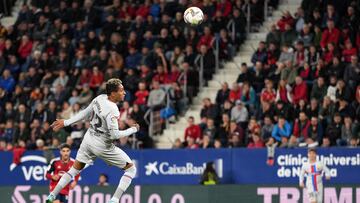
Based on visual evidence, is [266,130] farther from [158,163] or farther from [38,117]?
[38,117]

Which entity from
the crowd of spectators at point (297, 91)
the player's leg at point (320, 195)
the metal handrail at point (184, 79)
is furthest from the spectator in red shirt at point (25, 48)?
the player's leg at point (320, 195)

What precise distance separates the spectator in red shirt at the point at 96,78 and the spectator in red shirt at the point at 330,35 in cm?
698

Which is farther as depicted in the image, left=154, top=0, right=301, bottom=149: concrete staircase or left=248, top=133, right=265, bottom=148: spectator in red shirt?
left=154, top=0, right=301, bottom=149: concrete staircase

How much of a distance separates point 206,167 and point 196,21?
4.22 metres

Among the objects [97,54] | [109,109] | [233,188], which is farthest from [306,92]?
[109,109]

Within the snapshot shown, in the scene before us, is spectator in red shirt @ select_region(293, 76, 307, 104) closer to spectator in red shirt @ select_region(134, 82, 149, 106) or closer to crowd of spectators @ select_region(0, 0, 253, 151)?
crowd of spectators @ select_region(0, 0, 253, 151)

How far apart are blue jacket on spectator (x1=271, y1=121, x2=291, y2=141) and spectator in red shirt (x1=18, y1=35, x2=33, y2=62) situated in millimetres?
10703

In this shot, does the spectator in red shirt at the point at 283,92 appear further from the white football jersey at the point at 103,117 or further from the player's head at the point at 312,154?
the white football jersey at the point at 103,117

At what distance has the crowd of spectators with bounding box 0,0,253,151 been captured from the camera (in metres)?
30.4

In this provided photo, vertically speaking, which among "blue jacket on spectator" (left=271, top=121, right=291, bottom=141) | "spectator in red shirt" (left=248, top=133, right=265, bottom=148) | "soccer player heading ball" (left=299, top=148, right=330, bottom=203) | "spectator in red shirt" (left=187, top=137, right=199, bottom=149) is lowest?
"soccer player heading ball" (left=299, top=148, right=330, bottom=203)

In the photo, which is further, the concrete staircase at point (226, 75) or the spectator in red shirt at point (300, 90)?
the concrete staircase at point (226, 75)

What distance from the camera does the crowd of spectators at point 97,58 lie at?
99.8ft

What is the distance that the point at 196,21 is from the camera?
80.5 ft

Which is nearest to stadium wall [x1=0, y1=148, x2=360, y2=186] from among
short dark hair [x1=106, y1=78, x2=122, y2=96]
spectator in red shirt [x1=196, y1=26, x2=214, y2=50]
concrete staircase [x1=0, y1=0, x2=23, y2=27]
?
spectator in red shirt [x1=196, y1=26, x2=214, y2=50]
